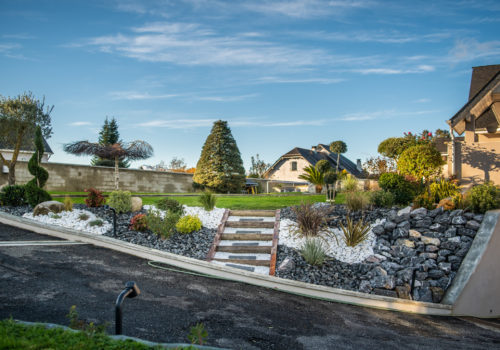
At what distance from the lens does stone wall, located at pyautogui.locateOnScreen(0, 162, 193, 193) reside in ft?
60.5

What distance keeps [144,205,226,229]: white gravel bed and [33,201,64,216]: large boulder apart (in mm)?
2666

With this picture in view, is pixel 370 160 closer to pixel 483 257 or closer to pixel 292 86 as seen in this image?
pixel 292 86

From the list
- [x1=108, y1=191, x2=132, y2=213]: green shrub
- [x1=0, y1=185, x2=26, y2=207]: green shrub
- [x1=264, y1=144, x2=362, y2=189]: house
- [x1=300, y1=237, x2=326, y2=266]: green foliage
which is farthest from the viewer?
[x1=264, y1=144, x2=362, y2=189]: house

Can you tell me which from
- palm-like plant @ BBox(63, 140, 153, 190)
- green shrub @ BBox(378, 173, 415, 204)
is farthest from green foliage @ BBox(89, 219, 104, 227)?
palm-like plant @ BBox(63, 140, 153, 190)

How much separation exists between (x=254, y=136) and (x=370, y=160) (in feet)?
42.7

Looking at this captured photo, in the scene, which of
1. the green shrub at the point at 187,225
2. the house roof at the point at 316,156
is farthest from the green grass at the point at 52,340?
the house roof at the point at 316,156

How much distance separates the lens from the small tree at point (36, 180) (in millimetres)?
10883

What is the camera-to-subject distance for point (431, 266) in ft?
25.0

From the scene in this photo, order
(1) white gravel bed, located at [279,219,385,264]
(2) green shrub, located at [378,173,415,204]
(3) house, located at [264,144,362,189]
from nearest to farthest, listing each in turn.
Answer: (1) white gravel bed, located at [279,219,385,264] → (2) green shrub, located at [378,173,415,204] → (3) house, located at [264,144,362,189]

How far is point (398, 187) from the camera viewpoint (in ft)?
34.9

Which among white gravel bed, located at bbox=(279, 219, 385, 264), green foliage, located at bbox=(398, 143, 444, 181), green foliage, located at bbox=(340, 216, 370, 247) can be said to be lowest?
white gravel bed, located at bbox=(279, 219, 385, 264)

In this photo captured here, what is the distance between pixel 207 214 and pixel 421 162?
728 cm

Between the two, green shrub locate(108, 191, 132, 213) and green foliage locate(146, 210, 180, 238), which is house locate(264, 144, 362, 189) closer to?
green shrub locate(108, 191, 132, 213)

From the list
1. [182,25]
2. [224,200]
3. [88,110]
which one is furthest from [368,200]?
[88,110]
